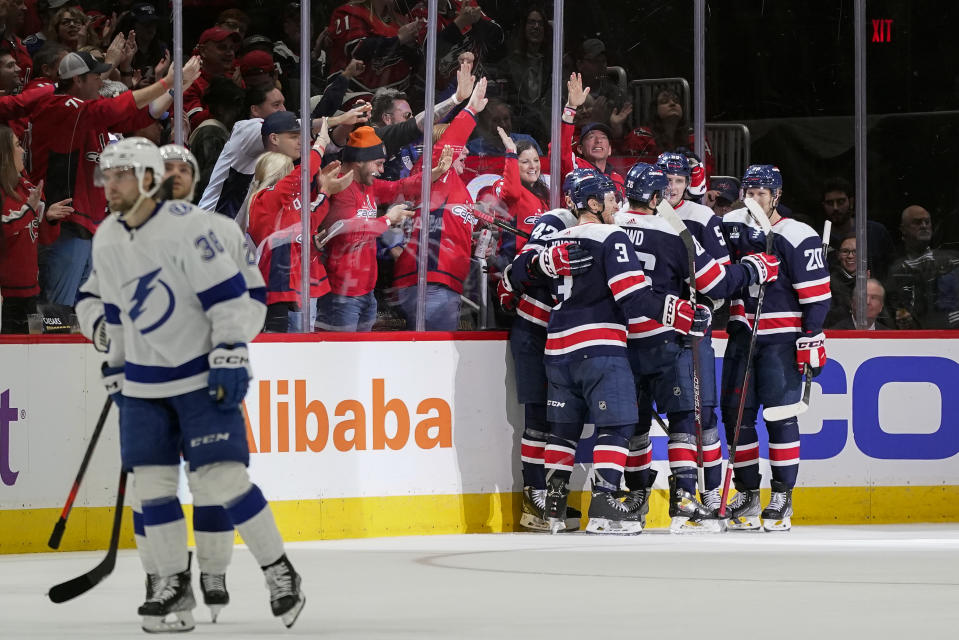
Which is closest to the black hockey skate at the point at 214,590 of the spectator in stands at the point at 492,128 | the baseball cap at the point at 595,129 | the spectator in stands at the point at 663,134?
the spectator in stands at the point at 492,128

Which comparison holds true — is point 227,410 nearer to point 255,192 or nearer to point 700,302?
point 255,192

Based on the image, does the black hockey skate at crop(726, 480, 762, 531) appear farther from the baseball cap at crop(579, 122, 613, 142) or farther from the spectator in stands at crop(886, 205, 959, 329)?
the baseball cap at crop(579, 122, 613, 142)

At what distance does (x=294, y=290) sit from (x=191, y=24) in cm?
122

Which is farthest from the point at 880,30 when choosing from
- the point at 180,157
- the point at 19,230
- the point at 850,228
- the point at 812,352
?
the point at 180,157

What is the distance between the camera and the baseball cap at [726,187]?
28.9 feet

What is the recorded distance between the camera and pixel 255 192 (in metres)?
7.69

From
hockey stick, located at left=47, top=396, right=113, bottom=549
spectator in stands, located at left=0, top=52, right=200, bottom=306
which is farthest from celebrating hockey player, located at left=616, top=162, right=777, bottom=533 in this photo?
hockey stick, located at left=47, top=396, right=113, bottom=549

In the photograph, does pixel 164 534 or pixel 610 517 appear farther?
pixel 610 517

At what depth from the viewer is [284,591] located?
4738 millimetres

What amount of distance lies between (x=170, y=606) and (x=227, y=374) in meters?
0.67

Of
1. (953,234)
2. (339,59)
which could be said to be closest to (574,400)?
(339,59)

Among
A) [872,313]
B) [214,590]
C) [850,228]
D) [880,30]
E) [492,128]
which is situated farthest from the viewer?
[880,30]

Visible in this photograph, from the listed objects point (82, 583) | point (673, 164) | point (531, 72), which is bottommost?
point (82, 583)

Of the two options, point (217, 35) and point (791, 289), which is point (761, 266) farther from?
point (217, 35)
